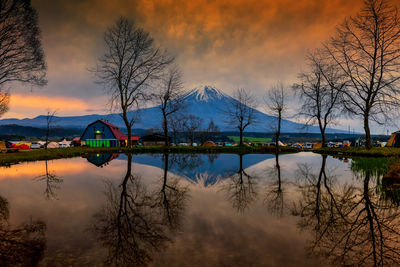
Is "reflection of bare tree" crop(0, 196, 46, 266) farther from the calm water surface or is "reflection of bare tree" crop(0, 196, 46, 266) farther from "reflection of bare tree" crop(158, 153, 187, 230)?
"reflection of bare tree" crop(158, 153, 187, 230)

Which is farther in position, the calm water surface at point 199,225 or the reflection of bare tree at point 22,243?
the calm water surface at point 199,225

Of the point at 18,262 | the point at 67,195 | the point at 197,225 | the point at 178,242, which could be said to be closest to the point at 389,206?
the point at 197,225

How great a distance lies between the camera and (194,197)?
7480 millimetres

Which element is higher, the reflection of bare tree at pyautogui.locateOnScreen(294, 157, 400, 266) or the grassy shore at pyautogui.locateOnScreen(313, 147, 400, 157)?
the grassy shore at pyautogui.locateOnScreen(313, 147, 400, 157)

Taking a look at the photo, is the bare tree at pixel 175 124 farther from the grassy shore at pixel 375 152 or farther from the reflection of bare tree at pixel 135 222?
the reflection of bare tree at pixel 135 222

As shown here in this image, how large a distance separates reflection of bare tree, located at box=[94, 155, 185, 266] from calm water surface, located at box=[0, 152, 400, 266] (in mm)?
20

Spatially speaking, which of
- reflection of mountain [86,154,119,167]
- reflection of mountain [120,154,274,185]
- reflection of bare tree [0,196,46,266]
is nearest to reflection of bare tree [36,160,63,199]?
reflection of bare tree [0,196,46,266]

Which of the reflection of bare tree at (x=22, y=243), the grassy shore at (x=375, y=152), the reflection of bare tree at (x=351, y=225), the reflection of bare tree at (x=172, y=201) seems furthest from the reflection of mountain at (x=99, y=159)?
the grassy shore at (x=375, y=152)

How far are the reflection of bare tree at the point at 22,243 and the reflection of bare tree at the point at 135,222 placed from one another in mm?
1021

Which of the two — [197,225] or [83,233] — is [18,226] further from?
[197,225]

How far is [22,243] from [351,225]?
22.6 ft

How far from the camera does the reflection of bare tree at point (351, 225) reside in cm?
376

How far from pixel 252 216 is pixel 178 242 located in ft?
7.56

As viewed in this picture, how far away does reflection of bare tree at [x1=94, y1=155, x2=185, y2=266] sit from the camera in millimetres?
3760
